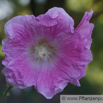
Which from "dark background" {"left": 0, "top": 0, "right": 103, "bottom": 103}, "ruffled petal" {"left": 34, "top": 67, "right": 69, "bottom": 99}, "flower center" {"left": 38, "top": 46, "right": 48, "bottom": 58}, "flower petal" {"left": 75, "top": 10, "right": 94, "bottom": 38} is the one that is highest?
"flower petal" {"left": 75, "top": 10, "right": 94, "bottom": 38}

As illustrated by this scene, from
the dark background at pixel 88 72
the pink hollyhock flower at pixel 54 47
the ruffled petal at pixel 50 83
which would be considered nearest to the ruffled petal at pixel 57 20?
the pink hollyhock flower at pixel 54 47

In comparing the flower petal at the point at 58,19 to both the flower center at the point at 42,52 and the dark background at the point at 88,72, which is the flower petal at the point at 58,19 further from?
the dark background at the point at 88,72

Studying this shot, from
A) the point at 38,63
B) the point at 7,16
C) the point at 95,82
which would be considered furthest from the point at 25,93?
the point at 38,63

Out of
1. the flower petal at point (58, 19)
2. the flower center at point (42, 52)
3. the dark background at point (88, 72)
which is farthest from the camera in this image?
the dark background at point (88, 72)

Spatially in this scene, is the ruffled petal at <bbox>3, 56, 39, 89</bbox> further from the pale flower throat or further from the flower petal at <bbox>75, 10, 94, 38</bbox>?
the flower petal at <bbox>75, 10, 94, 38</bbox>

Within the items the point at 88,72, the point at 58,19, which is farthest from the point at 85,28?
the point at 88,72

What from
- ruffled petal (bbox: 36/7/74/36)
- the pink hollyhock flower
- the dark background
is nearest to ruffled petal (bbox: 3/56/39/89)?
the pink hollyhock flower

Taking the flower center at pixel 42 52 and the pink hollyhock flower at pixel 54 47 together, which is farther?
the flower center at pixel 42 52

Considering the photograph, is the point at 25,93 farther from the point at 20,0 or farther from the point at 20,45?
the point at 20,45
